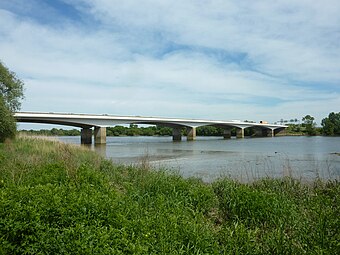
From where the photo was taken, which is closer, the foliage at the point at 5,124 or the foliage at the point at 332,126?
the foliage at the point at 5,124

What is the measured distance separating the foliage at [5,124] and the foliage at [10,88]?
578 cm

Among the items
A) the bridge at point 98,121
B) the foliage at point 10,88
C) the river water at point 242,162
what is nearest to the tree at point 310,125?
the bridge at point 98,121

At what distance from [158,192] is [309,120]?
12245 centimetres

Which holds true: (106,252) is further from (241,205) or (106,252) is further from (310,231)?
(241,205)

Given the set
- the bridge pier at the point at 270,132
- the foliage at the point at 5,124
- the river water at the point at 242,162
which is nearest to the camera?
the river water at the point at 242,162

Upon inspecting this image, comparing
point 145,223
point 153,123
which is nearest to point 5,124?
point 145,223

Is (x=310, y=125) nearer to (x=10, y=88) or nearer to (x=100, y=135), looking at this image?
(x=100, y=135)

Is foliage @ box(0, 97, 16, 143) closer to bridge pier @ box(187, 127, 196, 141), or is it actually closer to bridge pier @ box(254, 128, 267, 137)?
bridge pier @ box(187, 127, 196, 141)

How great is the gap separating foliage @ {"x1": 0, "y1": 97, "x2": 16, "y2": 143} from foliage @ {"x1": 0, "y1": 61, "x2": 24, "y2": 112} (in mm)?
5782

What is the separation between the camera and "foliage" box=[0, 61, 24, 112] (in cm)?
3266

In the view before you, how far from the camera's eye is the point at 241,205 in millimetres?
6902

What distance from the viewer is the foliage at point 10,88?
107ft

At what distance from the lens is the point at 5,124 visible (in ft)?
83.7

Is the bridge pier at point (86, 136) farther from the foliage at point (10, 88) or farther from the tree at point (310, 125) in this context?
the tree at point (310, 125)
